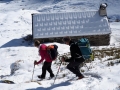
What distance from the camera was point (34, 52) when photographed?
77.6ft

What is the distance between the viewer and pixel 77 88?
9.59m

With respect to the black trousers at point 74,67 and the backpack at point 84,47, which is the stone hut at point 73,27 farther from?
the backpack at point 84,47

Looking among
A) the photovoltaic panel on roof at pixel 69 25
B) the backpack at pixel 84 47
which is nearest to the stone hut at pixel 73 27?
the photovoltaic panel on roof at pixel 69 25

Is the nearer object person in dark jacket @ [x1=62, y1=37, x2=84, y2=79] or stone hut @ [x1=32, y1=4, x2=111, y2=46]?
person in dark jacket @ [x1=62, y1=37, x2=84, y2=79]

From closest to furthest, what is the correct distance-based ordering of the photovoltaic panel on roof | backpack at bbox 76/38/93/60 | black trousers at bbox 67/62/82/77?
backpack at bbox 76/38/93/60 < black trousers at bbox 67/62/82/77 < the photovoltaic panel on roof

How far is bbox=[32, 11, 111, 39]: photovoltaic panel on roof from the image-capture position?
30.7m

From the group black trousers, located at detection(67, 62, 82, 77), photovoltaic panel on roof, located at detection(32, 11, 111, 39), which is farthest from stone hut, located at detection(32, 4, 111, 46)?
black trousers, located at detection(67, 62, 82, 77)

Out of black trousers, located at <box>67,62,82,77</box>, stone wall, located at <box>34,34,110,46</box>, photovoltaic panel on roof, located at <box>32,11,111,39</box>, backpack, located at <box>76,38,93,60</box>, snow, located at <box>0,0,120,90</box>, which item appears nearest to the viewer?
backpack, located at <box>76,38,93,60</box>

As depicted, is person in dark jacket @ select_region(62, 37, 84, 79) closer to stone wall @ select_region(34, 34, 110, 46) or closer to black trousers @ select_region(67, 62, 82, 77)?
black trousers @ select_region(67, 62, 82, 77)

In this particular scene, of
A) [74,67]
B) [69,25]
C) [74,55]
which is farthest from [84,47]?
[69,25]

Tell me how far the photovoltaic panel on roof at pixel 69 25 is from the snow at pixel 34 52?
212 cm

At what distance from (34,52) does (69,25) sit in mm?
9029

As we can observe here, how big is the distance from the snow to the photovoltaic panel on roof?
2123 millimetres

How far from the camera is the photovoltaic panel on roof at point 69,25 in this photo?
30703mm
